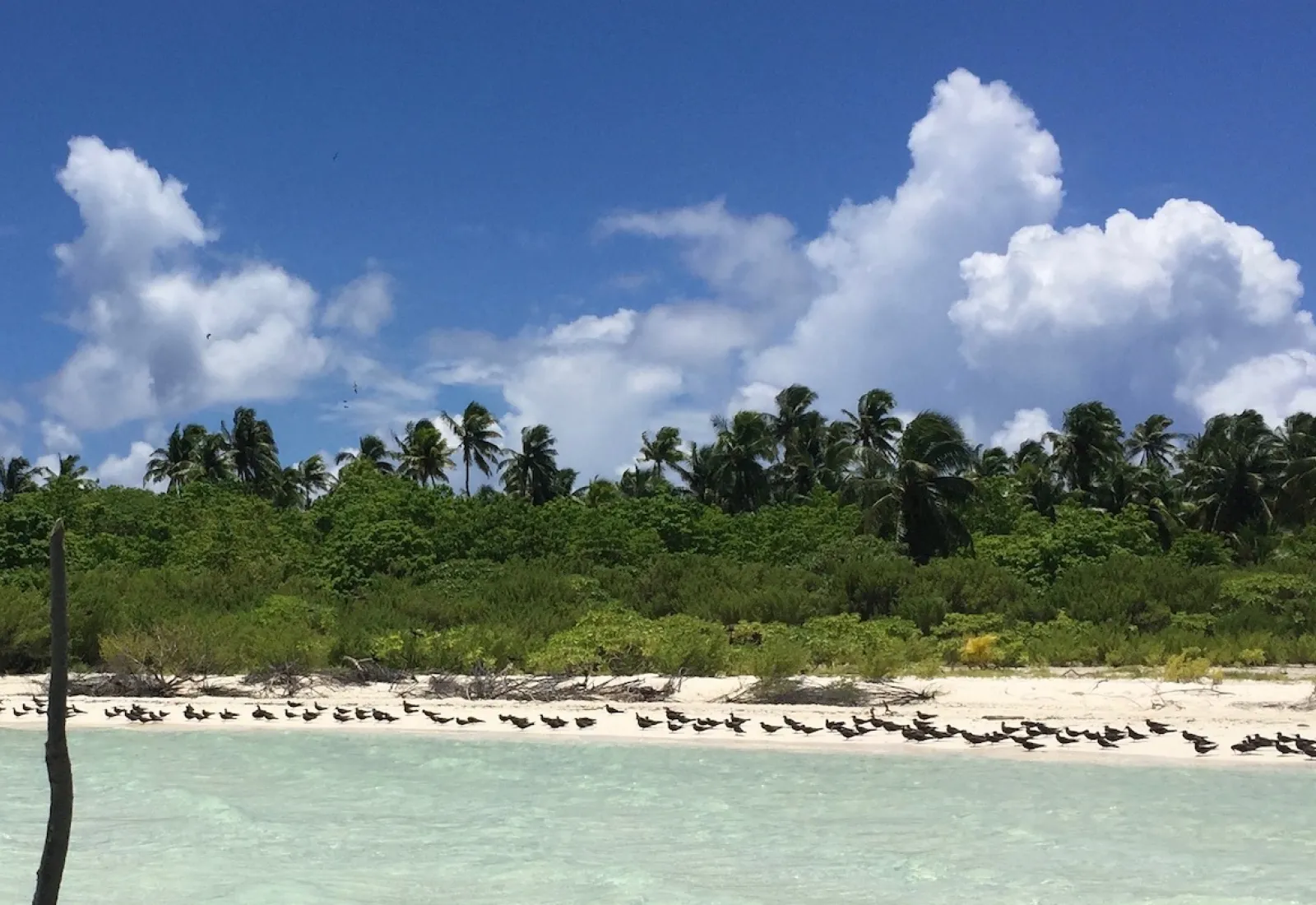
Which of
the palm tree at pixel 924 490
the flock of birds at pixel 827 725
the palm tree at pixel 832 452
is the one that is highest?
the palm tree at pixel 832 452

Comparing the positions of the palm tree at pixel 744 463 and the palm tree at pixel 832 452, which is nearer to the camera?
the palm tree at pixel 832 452

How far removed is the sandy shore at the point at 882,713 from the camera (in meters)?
14.8

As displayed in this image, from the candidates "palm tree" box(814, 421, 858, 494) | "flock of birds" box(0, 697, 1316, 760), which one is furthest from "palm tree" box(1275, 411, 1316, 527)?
"flock of birds" box(0, 697, 1316, 760)

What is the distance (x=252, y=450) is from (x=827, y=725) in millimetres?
47890

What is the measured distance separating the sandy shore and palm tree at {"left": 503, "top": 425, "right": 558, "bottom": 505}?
124ft

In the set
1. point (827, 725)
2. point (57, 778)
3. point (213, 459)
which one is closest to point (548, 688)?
point (827, 725)

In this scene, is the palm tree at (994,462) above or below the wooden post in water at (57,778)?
above

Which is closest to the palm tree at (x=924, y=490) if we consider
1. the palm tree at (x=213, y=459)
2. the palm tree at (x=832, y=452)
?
the palm tree at (x=832, y=452)

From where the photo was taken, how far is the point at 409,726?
57.1 ft

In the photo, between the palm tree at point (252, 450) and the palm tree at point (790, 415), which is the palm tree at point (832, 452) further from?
the palm tree at point (252, 450)

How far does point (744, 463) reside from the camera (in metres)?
52.0

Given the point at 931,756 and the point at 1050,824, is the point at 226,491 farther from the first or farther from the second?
the point at 1050,824

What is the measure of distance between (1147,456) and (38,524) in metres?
48.9

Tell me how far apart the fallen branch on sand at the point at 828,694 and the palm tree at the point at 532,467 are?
40.1m
